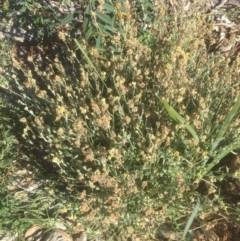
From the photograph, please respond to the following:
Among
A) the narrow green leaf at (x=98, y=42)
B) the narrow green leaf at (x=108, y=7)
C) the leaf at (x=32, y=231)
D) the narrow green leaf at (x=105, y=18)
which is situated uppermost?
the narrow green leaf at (x=108, y=7)

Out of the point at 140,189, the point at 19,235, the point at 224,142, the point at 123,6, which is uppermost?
the point at 123,6

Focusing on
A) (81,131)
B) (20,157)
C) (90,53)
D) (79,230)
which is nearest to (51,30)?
(90,53)

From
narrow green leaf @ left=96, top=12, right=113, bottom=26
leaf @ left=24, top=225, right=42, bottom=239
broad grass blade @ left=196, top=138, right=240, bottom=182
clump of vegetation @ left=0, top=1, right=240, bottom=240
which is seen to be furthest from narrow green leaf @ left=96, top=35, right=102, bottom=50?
leaf @ left=24, top=225, right=42, bottom=239

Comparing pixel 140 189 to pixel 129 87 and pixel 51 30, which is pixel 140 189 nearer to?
pixel 129 87

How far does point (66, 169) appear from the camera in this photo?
2773mm

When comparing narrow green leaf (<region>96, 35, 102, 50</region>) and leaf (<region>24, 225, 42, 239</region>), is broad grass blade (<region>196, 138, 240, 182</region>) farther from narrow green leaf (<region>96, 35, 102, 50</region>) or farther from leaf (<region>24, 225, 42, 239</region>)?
leaf (<region>24, 225, 42, 239</region>)

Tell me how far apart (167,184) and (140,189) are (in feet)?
0.54

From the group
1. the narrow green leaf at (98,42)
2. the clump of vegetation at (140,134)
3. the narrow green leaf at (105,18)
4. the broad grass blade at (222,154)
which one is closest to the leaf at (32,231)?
the clump of vegetation at (140,134)

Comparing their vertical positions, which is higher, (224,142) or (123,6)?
(123,6)

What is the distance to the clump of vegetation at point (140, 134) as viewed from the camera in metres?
2.41

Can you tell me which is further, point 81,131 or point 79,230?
point 79,230

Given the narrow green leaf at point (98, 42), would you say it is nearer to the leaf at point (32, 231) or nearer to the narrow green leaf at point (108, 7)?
the narrow green leaf at point (108, 7)

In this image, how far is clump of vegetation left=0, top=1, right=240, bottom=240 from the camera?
95.0 inches

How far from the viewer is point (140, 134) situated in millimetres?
2521
